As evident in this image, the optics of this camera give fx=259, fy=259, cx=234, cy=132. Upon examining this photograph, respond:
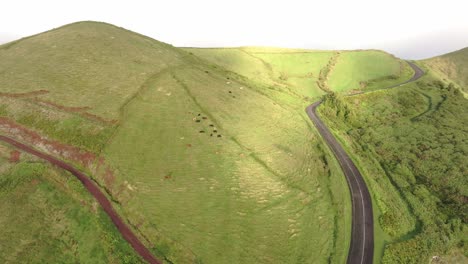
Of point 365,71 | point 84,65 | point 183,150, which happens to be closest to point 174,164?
point 183,150

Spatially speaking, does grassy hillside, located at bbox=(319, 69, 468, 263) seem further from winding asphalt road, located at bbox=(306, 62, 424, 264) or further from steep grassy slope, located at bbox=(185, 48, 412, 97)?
steep grassy slope, located at bbox=(185, 48, 412, 97)

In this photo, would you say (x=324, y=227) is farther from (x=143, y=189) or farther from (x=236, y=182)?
(x=143, y=189)

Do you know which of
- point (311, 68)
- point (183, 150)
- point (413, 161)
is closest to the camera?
point (183, 150)

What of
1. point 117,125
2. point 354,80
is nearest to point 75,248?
point 117,125

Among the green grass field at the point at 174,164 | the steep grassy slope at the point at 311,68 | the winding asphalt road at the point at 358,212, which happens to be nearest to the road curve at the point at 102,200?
the green grass field at the point at 174,164

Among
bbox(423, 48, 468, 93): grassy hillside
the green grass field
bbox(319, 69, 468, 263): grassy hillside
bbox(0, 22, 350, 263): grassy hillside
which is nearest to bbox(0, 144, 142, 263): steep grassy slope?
the green grass field

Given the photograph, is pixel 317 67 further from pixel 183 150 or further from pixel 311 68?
pixel 183 150

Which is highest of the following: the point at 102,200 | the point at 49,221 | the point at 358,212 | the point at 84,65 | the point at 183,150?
the point at 84,65
